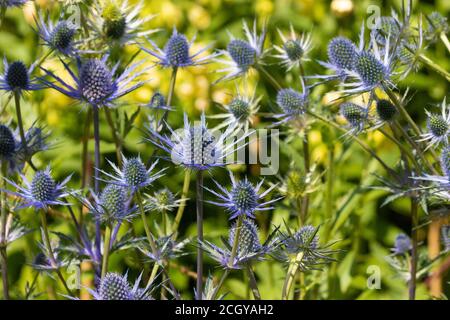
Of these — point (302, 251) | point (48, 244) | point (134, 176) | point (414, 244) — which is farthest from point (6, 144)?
point (414, 244)

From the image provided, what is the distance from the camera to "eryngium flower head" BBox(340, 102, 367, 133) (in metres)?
1.46

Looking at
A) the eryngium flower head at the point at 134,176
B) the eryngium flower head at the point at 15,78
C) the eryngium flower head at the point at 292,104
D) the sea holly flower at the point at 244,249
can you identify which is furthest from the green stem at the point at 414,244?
the eryngium flower head at the point at 15,78

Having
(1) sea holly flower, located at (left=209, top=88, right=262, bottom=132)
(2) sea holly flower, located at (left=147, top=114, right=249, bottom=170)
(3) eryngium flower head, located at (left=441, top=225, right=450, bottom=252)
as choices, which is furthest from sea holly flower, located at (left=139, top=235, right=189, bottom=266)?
(3) eryngium flower head, located at (left=441, top=225, right=450, bottom=252)

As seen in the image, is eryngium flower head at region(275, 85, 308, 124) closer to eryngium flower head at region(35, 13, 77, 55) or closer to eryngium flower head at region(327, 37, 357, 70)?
eryngium flower head at region(327, 37, 357, 70)

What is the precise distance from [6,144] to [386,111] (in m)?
0.86

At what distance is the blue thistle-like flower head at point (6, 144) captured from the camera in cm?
148

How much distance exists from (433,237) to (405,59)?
1035mm

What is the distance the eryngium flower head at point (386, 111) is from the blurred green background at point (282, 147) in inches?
A: 7.8

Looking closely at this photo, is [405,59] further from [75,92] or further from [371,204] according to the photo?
[371,204]

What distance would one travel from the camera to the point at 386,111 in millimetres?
1442

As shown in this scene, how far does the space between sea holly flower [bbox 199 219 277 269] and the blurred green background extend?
341mm

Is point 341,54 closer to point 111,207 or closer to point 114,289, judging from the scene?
point 111,207

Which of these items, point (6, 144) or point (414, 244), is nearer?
point (6, 144)
